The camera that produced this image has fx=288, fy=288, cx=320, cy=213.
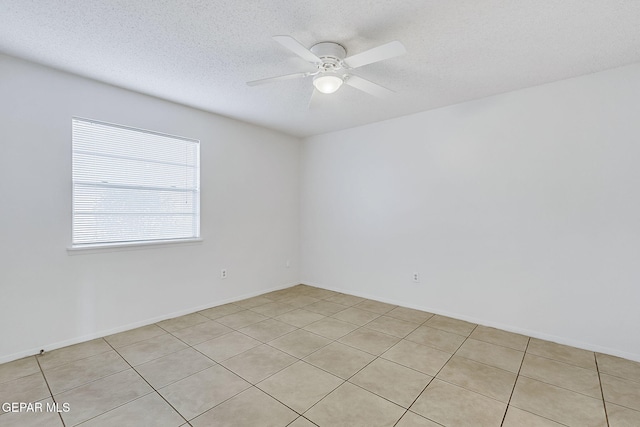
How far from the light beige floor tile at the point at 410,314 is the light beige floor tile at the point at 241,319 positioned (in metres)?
1.58

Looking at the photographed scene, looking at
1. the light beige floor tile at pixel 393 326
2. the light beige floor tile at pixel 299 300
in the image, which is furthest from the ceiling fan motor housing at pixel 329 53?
the light beige floor tile at pixel 299 300

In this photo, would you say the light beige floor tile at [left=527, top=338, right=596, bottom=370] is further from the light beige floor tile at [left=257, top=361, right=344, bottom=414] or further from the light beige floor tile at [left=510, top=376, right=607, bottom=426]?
the light beige floor tile at [left=257, top=361, right=344, bottom=414]

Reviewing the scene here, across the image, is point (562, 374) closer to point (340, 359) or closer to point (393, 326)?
point (393, 326)

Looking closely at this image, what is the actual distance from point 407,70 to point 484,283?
2.40 m

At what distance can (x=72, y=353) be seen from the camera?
99.2 inches

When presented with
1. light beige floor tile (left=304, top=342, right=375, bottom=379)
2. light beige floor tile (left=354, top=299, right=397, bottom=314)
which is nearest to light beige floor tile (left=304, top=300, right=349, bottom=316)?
light beige floor tile (left=354, top=299, right=397, bottom=314)

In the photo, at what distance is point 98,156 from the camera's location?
288 centimetres

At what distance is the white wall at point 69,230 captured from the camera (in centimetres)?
241

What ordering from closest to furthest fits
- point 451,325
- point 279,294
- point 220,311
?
1. point 451,325
2. point 220,311
3. point 279,294

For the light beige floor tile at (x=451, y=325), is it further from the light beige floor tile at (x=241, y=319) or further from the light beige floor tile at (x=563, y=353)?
the light beige floor tile at (x=241, y=319)

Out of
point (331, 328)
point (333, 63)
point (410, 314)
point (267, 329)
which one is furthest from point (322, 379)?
point (333, 63)

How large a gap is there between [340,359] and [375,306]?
1496mm

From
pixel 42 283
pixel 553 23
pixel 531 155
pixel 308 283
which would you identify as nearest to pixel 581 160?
pixel 531 155

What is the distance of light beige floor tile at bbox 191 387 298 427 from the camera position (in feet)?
5.58
